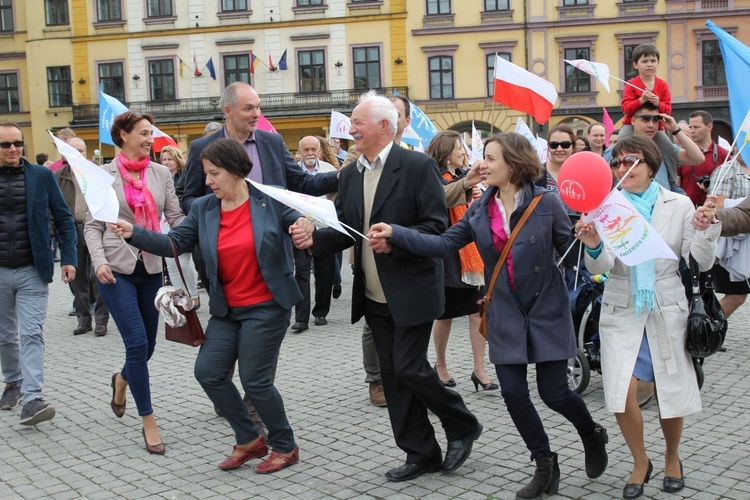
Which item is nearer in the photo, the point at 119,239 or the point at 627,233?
the point at 627,233

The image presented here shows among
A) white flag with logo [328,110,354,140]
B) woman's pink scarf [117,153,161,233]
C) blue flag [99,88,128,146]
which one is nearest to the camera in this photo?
woman's pink scarf [117,153,161,233]

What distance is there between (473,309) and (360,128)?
2.38m

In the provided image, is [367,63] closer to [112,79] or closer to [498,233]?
[112,79]

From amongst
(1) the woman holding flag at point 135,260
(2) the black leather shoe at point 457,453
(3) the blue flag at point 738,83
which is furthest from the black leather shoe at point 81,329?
(3) the blue flag at point 738,83

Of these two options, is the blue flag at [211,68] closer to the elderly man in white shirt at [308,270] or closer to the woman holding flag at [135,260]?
the elderly man in white shirt at [308,270]

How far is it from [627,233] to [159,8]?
3981 centimetres

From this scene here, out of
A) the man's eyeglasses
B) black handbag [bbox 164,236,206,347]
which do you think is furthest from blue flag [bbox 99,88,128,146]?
black handbag [bbox 164,236,206,347]

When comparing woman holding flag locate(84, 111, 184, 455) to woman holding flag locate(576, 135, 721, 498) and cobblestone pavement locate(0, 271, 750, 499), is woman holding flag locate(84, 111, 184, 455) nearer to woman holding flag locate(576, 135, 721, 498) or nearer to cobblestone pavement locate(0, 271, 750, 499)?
cobblestone pavement locate(0, 271, 750, 499)

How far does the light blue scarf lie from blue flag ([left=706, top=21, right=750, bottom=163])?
670 mm

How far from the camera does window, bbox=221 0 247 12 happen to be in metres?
39.8

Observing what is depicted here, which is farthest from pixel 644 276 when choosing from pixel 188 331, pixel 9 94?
pixel 9 94

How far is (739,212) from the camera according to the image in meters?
4.41

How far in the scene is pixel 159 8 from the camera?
4050 centimetres

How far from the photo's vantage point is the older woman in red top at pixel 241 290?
4.99 meters
